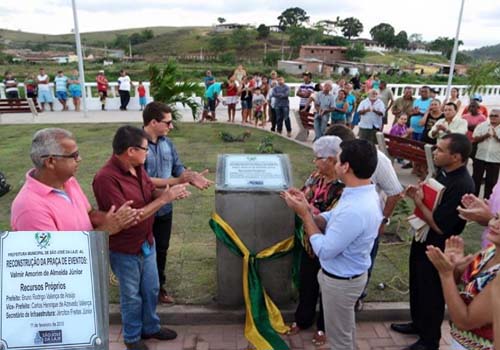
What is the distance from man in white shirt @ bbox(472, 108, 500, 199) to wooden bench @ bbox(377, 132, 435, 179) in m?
0.77

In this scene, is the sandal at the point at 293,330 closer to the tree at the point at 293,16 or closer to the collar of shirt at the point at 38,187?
the collar of shirt at the point at 38,187

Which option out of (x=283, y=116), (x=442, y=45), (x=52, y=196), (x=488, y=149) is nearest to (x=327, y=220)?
Answer: (x=52, y=196)

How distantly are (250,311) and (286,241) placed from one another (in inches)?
27.7

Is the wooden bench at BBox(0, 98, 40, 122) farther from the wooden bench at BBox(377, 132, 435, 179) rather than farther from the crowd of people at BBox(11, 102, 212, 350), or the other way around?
the crowd of people at BBox(11, 102, 212, 350)

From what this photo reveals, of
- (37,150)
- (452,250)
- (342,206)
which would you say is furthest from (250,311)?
(37,150)

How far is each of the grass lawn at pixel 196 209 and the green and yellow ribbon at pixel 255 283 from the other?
534mm

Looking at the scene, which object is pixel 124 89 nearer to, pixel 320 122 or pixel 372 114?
pixel 320 122

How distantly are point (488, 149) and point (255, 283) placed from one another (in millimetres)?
4663

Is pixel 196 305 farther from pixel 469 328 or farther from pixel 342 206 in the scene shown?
pixel 469 328

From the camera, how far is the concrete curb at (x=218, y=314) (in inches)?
151

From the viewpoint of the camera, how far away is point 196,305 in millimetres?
3961

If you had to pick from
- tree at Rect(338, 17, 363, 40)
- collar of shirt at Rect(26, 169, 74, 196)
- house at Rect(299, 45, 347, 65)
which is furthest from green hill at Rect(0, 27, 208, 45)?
collar of shirt at Rect(26, 169, 74, 196)

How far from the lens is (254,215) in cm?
361

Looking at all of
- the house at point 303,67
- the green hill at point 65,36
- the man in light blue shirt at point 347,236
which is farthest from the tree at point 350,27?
the man in light blue shirt at point 347,236
